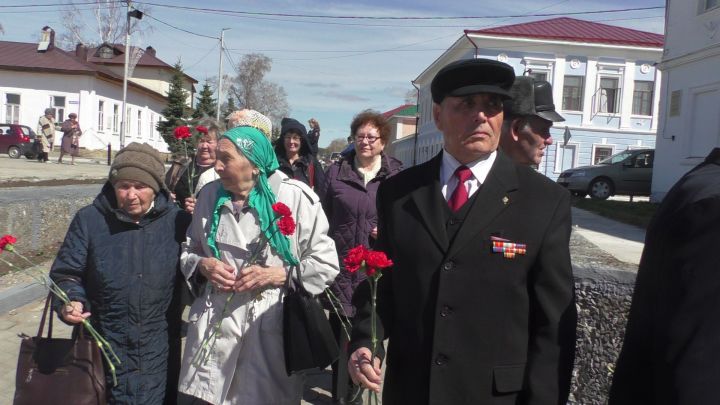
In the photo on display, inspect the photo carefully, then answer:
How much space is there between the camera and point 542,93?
10.1 feet

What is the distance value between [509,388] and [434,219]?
1.93ft

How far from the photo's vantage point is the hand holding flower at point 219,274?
271 centimetres

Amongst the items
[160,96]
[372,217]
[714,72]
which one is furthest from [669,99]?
[160,96]

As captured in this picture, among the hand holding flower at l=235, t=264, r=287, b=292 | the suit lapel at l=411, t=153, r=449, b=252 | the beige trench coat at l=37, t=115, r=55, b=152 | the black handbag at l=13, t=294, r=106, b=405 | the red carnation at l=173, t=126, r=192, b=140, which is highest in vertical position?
the beige trench coat at l=37, t=115, r=55, b=152

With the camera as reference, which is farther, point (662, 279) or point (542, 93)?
point (542, 93)

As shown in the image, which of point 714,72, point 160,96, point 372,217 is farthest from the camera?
point 160,96

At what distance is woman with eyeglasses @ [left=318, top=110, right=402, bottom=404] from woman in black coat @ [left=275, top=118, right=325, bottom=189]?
1.18m

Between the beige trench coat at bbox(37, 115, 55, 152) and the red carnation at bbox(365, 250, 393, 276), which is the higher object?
the beige trench coat at bbox(37, 115, 55, 152)

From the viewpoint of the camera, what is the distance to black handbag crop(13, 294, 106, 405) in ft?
8.57

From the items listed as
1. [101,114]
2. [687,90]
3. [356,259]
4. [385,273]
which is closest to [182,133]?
[385,273]

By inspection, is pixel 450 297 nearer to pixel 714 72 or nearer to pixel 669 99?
pixel 714 72

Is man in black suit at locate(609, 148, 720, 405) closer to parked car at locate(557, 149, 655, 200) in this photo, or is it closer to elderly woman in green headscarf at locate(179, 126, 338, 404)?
elderly woman in green headscarf at locate(179, 126, 338, 404)

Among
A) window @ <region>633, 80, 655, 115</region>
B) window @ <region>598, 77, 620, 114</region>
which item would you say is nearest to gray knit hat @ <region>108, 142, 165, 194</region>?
window @ <region>598, 77, 620, 114</region>

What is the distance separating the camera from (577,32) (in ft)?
130
